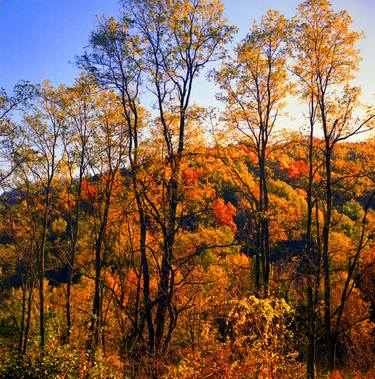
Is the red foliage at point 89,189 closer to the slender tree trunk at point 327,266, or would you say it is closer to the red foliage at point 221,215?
the red foliage at point 221,215

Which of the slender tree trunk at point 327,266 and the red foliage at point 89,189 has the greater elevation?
the red foliage at point 89,189

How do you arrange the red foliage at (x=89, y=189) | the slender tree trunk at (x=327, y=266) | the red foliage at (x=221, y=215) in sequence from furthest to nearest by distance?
the red foliage at (x=89, y=189)
the red foliage at (x=221, y=215)
the slender tree trunk at (x=327, y=266)

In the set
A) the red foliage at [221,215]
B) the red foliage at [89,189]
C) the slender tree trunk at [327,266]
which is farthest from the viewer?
the red foliage at [89,189]

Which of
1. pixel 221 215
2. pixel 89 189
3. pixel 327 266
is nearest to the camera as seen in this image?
pixel 327 266

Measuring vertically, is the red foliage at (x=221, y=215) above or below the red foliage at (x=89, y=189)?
below

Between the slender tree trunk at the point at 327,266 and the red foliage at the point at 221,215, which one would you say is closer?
the slender tree trunk at the point at 327,266

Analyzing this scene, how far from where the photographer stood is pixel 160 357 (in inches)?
445

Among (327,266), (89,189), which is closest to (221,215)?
(89,189)

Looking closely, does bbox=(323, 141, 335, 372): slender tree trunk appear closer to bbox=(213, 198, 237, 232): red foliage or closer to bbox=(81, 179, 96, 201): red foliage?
bbox=(213, 198, 237, 232): red foliage

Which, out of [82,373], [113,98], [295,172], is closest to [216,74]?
[113,98]

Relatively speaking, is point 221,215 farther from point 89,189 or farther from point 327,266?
point 327,266

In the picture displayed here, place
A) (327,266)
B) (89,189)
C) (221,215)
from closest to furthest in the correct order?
(327,266) → (89,189) → (221,215)

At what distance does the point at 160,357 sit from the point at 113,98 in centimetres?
1118

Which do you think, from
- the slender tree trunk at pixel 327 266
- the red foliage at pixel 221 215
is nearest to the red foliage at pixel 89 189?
the red foliage at pixel 221 215
